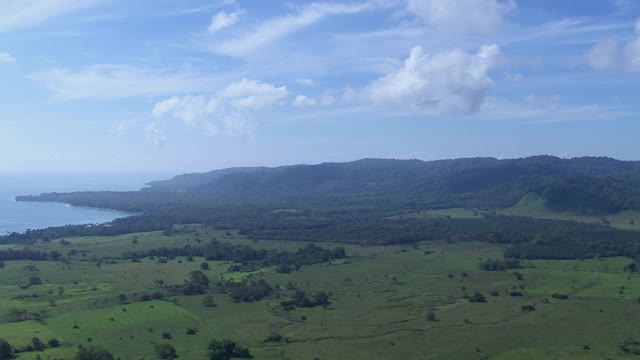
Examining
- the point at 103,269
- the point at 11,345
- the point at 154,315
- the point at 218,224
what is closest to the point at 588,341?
the point at 154,315

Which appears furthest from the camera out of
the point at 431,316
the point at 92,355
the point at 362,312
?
the point at 362,312

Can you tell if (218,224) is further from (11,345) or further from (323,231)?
(11,345)

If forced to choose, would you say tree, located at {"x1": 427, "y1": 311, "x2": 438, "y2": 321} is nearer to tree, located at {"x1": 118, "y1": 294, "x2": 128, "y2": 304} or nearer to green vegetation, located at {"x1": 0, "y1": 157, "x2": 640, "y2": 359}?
green vegetation, located at {"x1": 0, "y1": 157, "x2": 640, "y2": 359}

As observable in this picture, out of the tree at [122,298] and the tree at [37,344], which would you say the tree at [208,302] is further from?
the tree at [37,344]

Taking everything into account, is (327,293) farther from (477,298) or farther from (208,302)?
(477,298)

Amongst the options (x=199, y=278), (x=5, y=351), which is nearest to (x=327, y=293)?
(x=199, y=278)

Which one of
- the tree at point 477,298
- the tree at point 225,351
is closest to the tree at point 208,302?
the tree at point 225,351

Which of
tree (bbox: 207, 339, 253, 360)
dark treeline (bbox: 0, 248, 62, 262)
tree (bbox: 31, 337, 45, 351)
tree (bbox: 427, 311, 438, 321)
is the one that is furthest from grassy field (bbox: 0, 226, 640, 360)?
dark treeline (bbox: 0, 248, 62, 262)
